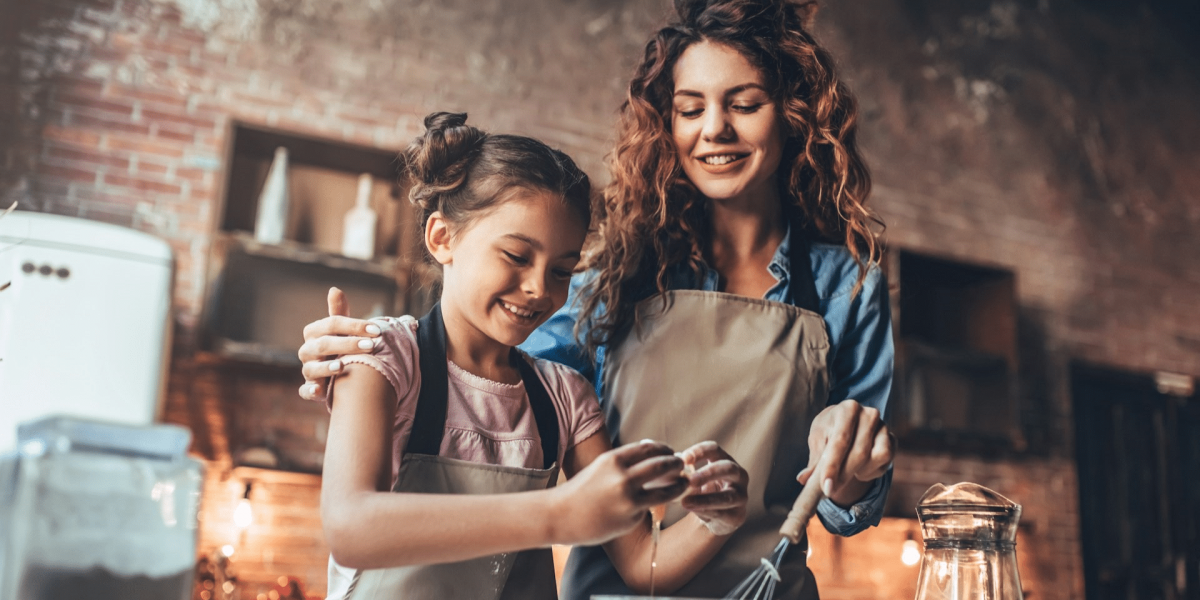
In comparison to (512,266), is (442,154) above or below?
above

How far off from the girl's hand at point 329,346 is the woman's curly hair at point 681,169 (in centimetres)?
34

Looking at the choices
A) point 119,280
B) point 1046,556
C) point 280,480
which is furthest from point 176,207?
point 1046,556

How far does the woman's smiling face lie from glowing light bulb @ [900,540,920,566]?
114 inches

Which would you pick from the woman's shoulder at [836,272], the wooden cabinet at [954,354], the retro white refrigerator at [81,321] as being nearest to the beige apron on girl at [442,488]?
the woman's shoulder at [836,272]

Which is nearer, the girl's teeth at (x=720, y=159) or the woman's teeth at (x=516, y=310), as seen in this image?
the woman's teeth at (x=516, y=310)

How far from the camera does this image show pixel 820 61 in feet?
3.72

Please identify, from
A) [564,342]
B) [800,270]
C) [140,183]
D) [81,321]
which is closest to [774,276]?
[800,270]

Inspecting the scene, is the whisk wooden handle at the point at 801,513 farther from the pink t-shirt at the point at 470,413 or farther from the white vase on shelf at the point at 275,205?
the white vase on shelf at the point at 275,205

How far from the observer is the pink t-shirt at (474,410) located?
817mm

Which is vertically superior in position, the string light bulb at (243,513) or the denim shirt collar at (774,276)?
the denim shirt collar at (774,276)

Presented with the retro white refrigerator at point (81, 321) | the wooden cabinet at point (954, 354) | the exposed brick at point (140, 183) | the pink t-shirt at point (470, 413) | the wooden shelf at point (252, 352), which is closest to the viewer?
the pink t-shirt at point (470, 413)

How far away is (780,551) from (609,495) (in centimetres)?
34

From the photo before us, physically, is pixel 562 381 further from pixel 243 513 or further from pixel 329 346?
pixel 243 513

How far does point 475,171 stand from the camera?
0.92 meters
